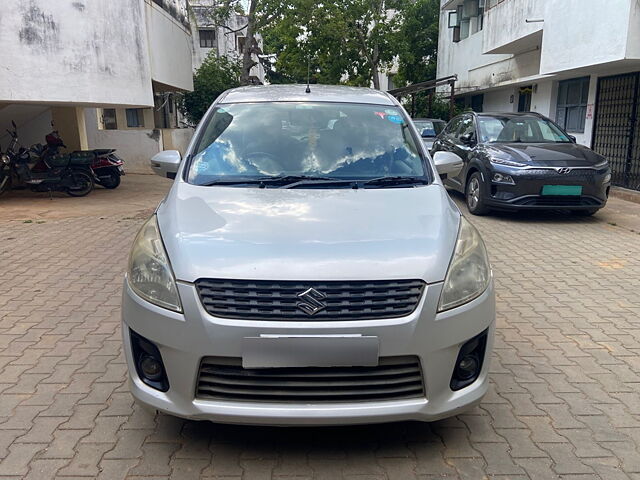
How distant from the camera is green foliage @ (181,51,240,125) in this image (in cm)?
2636

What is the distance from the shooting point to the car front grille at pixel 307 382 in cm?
240

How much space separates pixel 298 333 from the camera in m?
2.33

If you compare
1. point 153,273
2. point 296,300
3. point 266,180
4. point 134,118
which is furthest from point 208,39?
point 296,300

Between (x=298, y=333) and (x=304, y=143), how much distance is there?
5.63 feet

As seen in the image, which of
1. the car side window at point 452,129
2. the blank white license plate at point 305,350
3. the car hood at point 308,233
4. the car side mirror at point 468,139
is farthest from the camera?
the car side window at point 452,129

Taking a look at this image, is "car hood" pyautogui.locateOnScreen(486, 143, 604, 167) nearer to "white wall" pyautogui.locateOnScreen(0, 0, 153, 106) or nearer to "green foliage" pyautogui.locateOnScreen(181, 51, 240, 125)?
"white wall" pyautogui.locateOnScreen(0, 0, 153, 106)

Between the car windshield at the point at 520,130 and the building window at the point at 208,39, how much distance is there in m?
29.4

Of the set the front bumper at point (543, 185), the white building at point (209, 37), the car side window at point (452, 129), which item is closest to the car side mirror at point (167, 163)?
the front bumper at point (543, 185)

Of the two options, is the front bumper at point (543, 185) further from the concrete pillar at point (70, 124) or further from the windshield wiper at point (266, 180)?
the concrete pillar at point (70, 124)

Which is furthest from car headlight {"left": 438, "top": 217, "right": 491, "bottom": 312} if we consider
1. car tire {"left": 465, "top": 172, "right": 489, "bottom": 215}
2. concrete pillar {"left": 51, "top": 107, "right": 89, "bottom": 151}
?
concrete pillar {"left": 51, "top": 107, "right": 89, "bottom": 151}

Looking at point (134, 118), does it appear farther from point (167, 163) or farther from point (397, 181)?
point (397, 181)

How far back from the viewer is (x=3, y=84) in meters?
8.75

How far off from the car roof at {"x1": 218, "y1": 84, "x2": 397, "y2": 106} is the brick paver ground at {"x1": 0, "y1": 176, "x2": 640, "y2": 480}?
6.59 ft

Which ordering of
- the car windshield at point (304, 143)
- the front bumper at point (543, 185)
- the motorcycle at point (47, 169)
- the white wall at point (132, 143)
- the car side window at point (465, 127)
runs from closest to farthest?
the car windshield at point (304, 143) < the front bumper at point (543, 185) < the car side window at point (465, 127) < the motorcycle at point (47, 169) < the white wall at point (132, 143)
